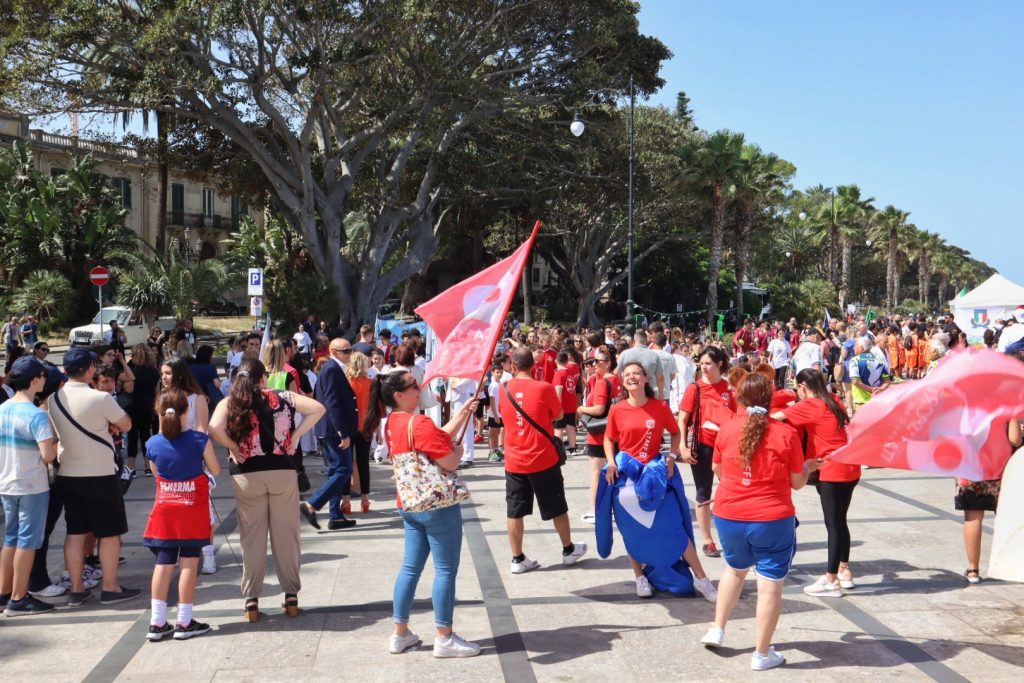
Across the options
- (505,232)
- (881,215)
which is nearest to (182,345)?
(505,232)

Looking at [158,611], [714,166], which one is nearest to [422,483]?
[158,611]

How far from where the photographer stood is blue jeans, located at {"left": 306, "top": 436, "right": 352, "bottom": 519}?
27.4ft

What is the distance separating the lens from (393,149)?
113 ft

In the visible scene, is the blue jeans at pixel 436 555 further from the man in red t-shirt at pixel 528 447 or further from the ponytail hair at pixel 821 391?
the ponytail hair at pixel 821 391

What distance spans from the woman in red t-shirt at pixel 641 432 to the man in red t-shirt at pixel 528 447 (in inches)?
19.9

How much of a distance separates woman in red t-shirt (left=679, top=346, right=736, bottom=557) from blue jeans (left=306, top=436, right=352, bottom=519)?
10.1 ft

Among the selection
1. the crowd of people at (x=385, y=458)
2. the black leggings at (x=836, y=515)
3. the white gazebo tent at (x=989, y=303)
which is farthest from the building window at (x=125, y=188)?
the black leggings at (x=836, y=515)

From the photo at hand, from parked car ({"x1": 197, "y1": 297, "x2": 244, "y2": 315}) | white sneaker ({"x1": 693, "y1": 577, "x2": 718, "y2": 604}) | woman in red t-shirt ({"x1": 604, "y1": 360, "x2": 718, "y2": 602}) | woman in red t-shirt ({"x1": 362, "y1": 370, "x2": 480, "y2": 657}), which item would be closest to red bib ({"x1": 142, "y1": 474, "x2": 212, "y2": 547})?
woman in red t-shirt ({"x1": 362, "y1": 370, "x2": 480, "y2": 657})

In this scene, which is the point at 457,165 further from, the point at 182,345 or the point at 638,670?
the point at 638,670

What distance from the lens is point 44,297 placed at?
3441cm

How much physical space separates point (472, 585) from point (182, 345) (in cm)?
470

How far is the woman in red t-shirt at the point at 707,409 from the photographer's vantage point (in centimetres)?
707

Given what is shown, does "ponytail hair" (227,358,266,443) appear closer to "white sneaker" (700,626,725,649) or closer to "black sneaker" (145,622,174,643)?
"black sneaker" (145,622,174,643)

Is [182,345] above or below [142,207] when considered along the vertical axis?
below
